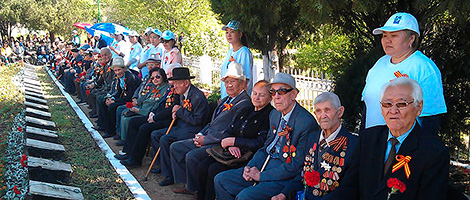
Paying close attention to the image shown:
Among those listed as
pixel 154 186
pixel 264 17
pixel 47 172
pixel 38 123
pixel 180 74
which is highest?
pixel 264 17

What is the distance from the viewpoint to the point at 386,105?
102 inches

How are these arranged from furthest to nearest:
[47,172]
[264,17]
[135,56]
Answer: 1. [135,56]
2. [264,17]
3. [47,172]

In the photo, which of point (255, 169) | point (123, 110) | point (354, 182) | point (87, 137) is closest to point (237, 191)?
point (255, 169)

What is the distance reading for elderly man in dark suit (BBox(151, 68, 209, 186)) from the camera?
560cm

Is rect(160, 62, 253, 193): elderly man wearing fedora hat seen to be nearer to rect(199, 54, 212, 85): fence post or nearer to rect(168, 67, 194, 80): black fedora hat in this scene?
rect(168, 67, 194, 80): black fedora hat

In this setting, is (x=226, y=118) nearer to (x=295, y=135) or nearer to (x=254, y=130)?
(x=254, y=130)

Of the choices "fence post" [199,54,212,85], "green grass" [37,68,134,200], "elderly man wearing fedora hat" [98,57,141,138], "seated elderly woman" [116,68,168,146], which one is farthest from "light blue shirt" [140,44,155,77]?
"fence post" [199,54,212,85]

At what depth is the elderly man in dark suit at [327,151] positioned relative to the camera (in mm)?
3172

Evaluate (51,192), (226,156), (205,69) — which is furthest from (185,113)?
(205,69)

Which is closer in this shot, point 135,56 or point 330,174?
point 330,174

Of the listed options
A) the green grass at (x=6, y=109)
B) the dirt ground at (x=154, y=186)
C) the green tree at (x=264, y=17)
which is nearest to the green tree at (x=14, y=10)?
the green grass at (x=6, y=109)

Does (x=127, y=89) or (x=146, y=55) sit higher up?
(x=146, y=55)

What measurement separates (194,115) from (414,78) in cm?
309

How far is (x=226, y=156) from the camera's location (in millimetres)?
4539
